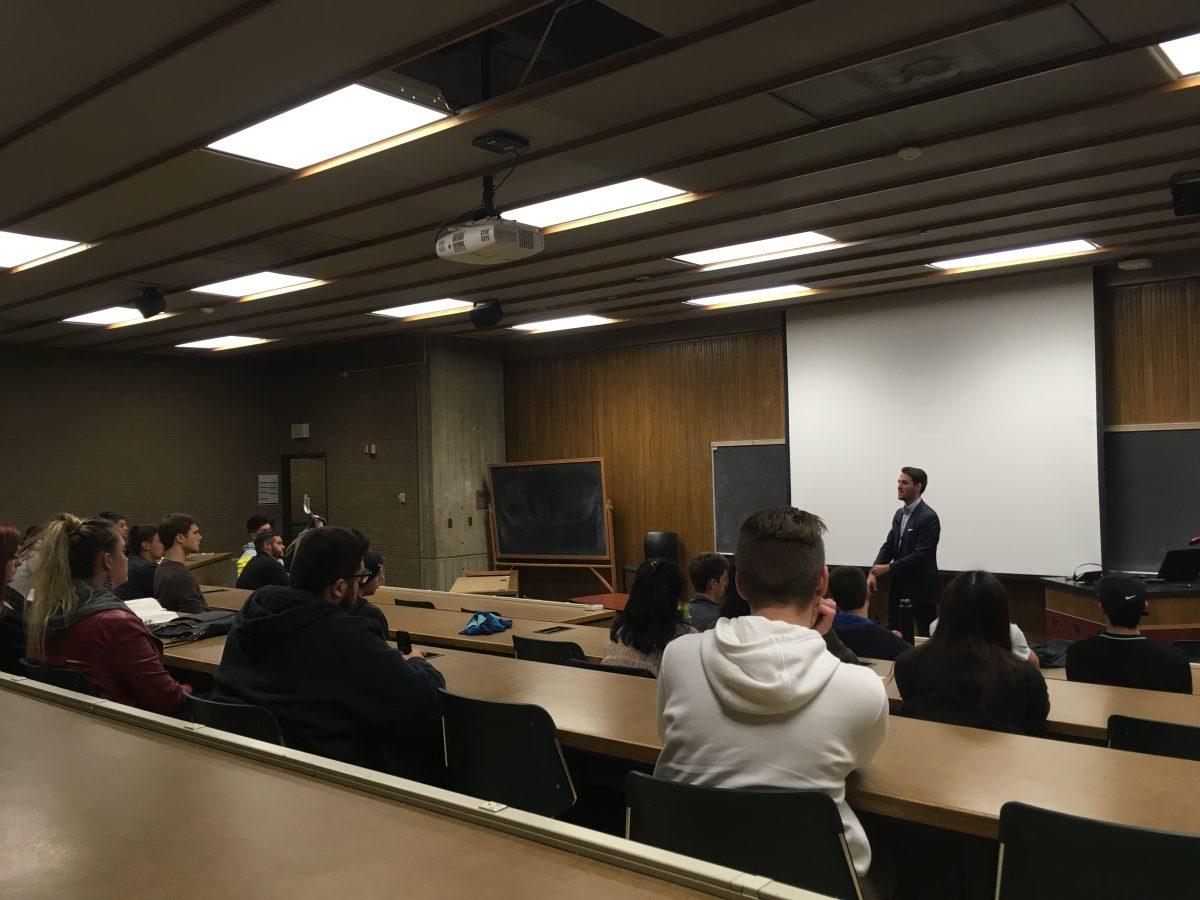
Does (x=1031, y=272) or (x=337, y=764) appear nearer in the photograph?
(x=337, y=764)

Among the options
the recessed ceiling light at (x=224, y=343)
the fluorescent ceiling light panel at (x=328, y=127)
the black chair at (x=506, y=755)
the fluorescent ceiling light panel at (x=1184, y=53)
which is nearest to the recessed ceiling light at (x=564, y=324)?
the recessed ceiling light at (x=224, y=343)

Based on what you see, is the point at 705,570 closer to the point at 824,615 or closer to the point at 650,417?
the point at 824,615

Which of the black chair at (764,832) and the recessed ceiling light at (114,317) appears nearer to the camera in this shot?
the black chair at (764,832)

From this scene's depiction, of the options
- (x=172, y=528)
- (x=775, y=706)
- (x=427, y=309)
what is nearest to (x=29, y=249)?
(x=172, y=528)

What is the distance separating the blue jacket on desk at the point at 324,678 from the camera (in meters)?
2.39

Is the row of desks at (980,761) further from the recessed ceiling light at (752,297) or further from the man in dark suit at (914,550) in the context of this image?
the recessed ceiling light at (752,297)

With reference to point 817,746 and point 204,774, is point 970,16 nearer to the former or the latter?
point 817,746

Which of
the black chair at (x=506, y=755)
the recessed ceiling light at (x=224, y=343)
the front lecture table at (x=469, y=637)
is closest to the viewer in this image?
the black chair at (x=506, y=755)

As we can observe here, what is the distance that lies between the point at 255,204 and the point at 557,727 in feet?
11.4

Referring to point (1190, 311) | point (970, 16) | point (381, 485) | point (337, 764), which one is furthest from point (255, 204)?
point (1190, 311)

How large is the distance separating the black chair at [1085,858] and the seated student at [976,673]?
0.91m

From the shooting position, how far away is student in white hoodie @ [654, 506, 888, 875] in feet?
5.36

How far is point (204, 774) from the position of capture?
1.66m

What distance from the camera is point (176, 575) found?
487 centimetres
